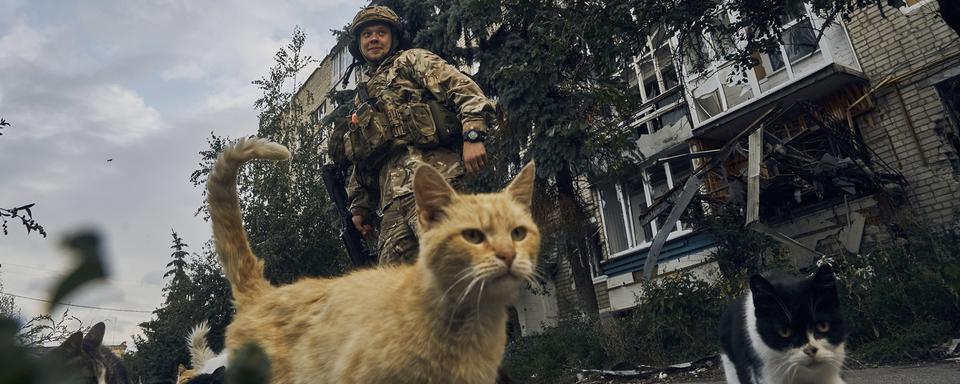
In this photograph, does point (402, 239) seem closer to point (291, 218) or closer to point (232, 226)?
point (232, 226)

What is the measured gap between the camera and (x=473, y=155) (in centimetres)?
407

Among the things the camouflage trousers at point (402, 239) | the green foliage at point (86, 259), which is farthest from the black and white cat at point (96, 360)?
the camouflage trousers at point (402, 239)

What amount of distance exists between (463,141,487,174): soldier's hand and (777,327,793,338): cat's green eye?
2.39 metres

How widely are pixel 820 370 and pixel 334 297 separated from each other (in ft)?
11.0

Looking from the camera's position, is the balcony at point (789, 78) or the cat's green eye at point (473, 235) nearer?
the cat's green eye at point (473, 235)

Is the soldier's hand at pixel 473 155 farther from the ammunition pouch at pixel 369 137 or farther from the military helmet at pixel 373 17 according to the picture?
the military helmet at pixel 373 17

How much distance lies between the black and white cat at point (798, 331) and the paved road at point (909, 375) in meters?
1.84

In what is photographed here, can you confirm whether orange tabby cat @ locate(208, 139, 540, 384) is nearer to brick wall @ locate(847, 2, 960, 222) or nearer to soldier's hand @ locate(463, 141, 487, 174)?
soldier's hand @ locate(463, 141, 487, 174)

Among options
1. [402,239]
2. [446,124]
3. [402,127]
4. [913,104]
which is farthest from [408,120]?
[913,104]

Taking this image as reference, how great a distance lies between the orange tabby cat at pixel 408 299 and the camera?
225 cm

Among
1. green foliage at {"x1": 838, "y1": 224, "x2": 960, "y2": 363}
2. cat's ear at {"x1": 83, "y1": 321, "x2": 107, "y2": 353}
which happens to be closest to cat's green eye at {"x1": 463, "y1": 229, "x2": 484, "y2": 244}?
cat's ear at {"x1": 83, "y1": 321, "x2": 107, "y2": 353}

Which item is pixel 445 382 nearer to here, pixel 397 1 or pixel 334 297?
pixel 334 297

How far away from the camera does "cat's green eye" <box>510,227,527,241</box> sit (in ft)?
8.51

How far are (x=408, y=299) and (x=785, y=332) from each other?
285cm
